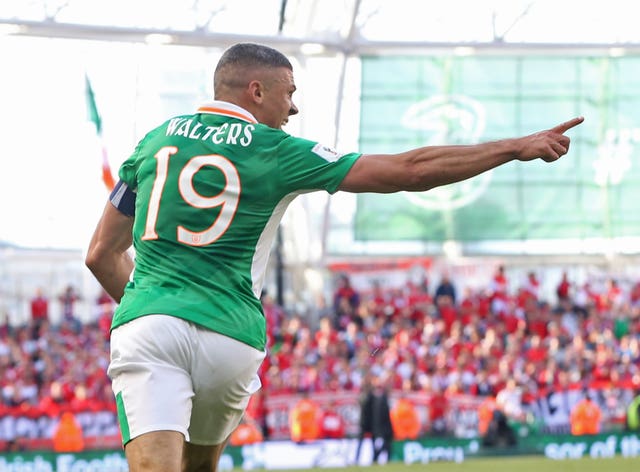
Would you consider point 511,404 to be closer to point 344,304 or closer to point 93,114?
point 344,304

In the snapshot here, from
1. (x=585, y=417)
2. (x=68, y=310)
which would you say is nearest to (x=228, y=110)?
(x=585, y=417)

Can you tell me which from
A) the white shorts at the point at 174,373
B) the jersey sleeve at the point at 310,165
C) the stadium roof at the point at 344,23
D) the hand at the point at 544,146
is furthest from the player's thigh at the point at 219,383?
the stadium roof at the point at 344,23

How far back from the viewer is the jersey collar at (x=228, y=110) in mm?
4934

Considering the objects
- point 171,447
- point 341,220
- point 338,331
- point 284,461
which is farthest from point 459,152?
point 341,220

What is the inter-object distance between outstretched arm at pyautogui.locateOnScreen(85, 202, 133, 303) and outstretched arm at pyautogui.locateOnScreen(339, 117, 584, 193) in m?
1.16

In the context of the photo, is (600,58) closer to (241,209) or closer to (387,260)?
(387,260)

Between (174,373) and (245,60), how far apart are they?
1.28m

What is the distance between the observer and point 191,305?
15.4 feet

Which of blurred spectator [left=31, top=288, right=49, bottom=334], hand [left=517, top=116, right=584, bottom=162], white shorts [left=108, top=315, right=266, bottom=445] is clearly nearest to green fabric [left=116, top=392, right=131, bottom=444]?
white shorts [left=108, top=315, right=266, bottom=445]

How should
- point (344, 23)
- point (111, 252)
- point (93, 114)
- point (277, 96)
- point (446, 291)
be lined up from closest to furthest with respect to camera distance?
point (277, 96) → point (111, 252) → point (446, 291) → point (93, 114) → point (344, 23)

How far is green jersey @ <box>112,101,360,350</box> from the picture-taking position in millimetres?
4734

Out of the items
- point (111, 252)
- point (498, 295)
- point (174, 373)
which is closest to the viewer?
point (174, 373)

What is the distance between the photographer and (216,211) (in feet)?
15.7

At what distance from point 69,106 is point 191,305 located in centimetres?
2930
